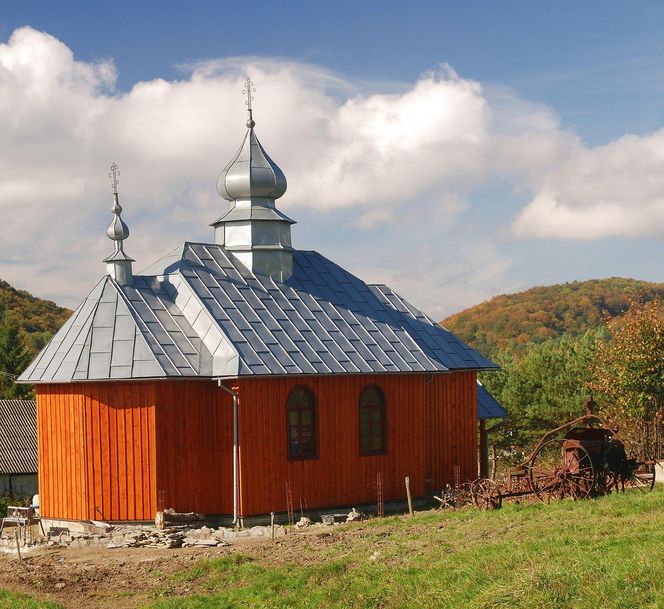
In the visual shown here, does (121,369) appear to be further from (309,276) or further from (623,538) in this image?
(623,538)

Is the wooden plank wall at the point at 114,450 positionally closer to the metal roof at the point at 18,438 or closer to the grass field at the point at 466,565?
the grass field at the point at 466,565

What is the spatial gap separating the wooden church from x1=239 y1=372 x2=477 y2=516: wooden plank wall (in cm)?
3

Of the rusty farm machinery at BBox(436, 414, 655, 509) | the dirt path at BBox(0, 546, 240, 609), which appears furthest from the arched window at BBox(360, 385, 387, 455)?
the dirt path at BBox(0, 546, 240, 609)

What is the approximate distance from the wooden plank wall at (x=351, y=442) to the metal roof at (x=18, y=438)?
50.0ft

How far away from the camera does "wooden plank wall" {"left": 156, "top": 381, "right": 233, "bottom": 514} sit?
67.1 feet

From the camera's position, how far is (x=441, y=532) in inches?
647

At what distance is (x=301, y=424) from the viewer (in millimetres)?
21594

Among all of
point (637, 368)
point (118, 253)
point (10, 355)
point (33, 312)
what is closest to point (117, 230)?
point (118, 253)

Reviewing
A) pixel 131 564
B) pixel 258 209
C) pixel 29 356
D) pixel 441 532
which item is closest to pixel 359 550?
pixel 441 532

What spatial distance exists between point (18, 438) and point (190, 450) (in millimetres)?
16001

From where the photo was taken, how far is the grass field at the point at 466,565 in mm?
11406

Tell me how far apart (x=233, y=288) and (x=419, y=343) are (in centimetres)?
480

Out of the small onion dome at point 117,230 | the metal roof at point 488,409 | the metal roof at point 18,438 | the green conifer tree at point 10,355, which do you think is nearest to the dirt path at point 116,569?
the small onion dome at point 117,230

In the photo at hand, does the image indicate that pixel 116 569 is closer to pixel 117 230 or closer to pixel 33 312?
pixel 117 230
